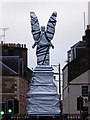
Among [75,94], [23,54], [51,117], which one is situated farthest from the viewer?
[23,54]

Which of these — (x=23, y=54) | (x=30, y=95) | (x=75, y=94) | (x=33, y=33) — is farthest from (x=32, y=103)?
(x=23, y=54)

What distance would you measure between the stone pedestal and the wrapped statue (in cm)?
115

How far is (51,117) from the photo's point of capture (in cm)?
5728

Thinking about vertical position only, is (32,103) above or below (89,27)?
below

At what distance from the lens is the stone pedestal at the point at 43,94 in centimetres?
5759

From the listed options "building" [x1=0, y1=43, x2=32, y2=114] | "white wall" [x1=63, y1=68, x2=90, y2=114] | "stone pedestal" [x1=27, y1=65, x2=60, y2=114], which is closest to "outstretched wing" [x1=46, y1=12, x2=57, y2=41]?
"stone pedestal" [x1=27, y1=65, x2=60, y2=114]

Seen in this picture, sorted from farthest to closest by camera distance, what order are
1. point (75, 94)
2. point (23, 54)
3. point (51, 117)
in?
point (23, 54)
point (75, 94)
point (51, 117)

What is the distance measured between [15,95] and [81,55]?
1134cm

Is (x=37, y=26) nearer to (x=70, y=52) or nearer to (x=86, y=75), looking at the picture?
(x=86, y=75)

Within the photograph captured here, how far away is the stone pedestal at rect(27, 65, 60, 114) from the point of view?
57594 millimetres

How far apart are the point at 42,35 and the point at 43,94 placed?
15.4 feet

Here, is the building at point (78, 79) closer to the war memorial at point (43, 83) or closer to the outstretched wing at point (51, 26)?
the war memorial at point (43, 83)

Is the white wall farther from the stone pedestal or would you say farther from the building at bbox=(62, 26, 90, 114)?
the stone pedestal

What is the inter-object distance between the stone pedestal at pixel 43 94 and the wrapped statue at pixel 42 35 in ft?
3.77
